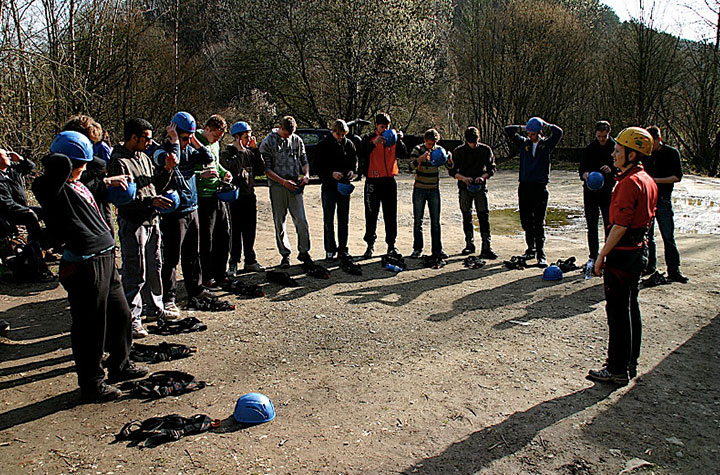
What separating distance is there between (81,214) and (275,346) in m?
2.18

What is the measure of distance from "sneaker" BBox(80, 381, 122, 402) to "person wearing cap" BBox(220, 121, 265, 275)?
3.52m

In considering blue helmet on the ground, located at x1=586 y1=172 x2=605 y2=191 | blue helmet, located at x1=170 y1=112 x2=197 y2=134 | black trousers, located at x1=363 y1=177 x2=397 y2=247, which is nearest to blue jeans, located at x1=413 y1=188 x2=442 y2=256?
black trousers, located at x1=363 y1=177 x2=397 y2=247

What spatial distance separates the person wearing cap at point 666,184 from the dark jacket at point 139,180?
19.8 feet

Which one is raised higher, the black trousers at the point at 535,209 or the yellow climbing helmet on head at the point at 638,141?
the yellow climbing helmet on head at the point at 638,141

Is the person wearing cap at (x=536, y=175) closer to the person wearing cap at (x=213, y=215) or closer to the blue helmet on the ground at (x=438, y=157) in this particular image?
the blue helmet on the ground at (x=438, y=157)

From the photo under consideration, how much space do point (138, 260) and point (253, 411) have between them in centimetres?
220

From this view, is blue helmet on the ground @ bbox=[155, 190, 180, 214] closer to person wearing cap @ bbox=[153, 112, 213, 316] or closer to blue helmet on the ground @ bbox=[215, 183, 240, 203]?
person wearing cap @ bbox=[153, 112, 213, 316]

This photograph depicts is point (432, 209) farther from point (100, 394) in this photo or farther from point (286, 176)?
point (100, 394)

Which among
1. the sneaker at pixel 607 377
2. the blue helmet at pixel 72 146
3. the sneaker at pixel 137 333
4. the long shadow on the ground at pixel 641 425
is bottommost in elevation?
the long shadow on the ground at pixel 641 425

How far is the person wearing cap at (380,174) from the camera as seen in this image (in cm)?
849

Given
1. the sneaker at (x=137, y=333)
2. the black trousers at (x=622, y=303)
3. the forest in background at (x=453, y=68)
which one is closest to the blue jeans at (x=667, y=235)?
the black trousers at (x=622, y=303)

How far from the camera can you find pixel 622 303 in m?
4.31

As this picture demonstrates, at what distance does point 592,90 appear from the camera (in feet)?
89.5

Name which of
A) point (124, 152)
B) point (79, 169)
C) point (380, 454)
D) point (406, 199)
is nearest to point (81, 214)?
point (79, 169)
